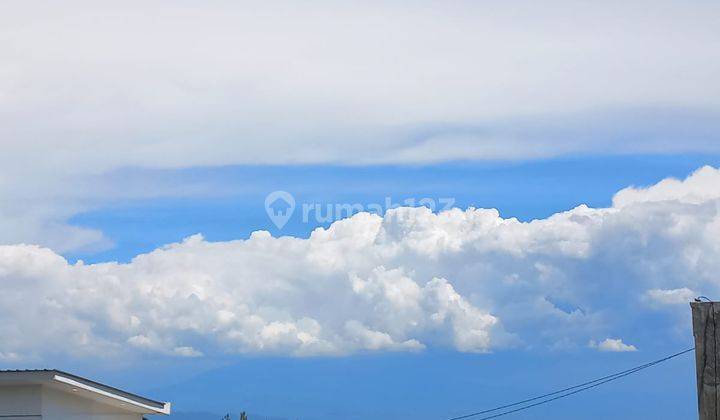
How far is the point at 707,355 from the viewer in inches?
435

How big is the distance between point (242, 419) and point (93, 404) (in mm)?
10611

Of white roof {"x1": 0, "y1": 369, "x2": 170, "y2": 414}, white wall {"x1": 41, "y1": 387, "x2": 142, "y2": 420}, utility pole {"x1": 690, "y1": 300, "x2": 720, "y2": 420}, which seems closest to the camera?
utility pole {"x1": 690, "y1": 300, "x2": 720, "y2": 420}

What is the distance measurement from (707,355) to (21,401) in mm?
17175

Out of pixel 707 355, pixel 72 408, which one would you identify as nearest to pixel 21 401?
pixel 72 408

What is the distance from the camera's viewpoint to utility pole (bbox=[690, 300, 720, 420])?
10.9 metres

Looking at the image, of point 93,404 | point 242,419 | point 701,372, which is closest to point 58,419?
point 93,404

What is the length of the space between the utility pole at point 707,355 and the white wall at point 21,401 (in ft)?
55.5

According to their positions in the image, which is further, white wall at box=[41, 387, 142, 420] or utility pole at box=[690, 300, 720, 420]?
white wall at box=[41, 387, 142, 420]

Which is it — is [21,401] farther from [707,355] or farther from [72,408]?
[707,355]

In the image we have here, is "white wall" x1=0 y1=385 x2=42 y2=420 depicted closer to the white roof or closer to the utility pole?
the white roof

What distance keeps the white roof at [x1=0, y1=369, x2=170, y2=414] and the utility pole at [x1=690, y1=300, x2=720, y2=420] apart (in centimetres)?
1575

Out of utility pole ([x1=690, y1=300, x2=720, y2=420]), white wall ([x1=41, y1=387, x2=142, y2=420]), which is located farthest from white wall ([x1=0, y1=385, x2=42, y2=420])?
utility pole ([x1=690, y1=300, x2=720, y2=420])

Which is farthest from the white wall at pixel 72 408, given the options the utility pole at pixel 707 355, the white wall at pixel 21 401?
the utility pole at pixel 707 355

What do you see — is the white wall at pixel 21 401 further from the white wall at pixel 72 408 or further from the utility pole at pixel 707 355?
the utility pole at pixel 707 355
